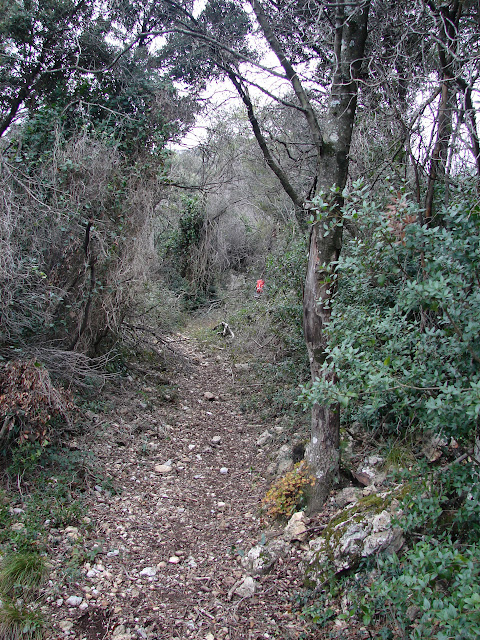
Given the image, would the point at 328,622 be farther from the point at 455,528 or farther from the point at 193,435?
the point at 193,435

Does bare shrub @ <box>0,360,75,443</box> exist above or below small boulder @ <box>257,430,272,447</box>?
above

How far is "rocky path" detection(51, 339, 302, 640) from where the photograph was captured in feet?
9.88

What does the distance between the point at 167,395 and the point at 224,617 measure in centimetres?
408

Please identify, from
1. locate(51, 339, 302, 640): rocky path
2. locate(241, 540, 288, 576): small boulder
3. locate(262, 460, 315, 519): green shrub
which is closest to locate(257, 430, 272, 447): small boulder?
locate(51, 339, 302, 640): rocky path

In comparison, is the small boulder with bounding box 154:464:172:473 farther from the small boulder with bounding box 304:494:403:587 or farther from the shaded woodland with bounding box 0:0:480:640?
the small boulder with bounding box 304:494:403:587

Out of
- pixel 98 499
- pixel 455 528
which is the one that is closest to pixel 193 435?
pixel 98 499

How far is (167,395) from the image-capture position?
693 centimetres

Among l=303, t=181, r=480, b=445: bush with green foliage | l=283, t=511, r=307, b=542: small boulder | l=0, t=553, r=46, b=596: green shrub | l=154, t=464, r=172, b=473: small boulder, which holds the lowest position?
l=0, t=553, r=46, b=596: green shrub

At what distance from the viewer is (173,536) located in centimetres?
399

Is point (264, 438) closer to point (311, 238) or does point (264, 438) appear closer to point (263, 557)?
point (263, 557)

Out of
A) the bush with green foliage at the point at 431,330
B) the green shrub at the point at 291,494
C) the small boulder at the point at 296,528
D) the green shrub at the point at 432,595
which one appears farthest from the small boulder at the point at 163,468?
the bush with green foliage at the point at 431,330

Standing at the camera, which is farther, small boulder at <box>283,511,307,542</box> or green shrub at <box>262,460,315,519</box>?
green shrub at <box>262,460,315,519</box>

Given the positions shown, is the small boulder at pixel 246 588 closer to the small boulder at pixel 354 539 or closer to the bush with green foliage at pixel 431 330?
the small boulder at pixel 354 539

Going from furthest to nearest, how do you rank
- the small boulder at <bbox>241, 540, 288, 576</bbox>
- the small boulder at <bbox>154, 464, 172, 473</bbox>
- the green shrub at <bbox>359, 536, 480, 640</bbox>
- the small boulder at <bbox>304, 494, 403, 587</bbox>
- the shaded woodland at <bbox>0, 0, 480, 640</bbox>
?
the small boulder at <bbox>154, 464, 172, 473</bbox> < the small boulder at <bbox>241, 540, 288, 576</bbox> < the small boulder at <bbox>304, 494, 403, 587</bbox> < the shaded woodland at <bbox>0, 0, 480, 640</bbox> < the green shrub at <bbox>359, 536, 480, 640</bbox>
